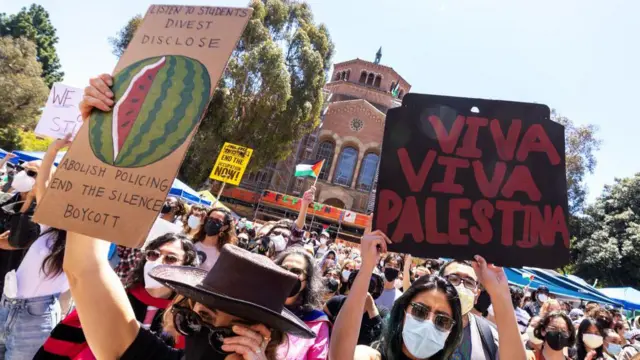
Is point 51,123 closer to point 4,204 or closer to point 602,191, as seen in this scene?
point 4,204

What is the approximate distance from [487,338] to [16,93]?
96.0 feet

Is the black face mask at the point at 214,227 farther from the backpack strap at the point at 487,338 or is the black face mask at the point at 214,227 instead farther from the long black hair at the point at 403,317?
the backpack strap at the point at 487,338

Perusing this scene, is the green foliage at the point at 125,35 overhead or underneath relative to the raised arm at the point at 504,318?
overhead

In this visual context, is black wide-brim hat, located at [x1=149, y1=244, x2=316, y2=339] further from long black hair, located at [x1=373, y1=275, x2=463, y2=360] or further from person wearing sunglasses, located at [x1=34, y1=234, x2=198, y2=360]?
long black hair, located at [x1=373, y1=275, x2=463, y2=360]

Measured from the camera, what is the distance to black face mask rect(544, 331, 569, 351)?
3.44 meters

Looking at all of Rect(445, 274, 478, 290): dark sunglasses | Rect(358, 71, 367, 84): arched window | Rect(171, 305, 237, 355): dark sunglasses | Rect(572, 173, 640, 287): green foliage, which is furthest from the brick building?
Rect(171, 305, 237, 355): dark sunglasses

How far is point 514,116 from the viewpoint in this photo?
2199 mm

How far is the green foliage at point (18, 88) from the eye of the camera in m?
23.7

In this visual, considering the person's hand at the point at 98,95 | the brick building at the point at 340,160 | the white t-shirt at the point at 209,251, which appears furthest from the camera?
the brick building at the point at 340,160

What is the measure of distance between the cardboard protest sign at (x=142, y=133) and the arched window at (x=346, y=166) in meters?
34.0

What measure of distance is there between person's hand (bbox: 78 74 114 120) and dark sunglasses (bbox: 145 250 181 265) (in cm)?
142

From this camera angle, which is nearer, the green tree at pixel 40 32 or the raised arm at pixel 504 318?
the raised arm at pixel 504 318

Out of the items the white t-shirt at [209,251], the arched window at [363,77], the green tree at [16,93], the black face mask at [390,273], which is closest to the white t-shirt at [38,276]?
the white t-shirt at [209,251]

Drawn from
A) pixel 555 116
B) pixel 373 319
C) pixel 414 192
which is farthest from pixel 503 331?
pixel 555 116
